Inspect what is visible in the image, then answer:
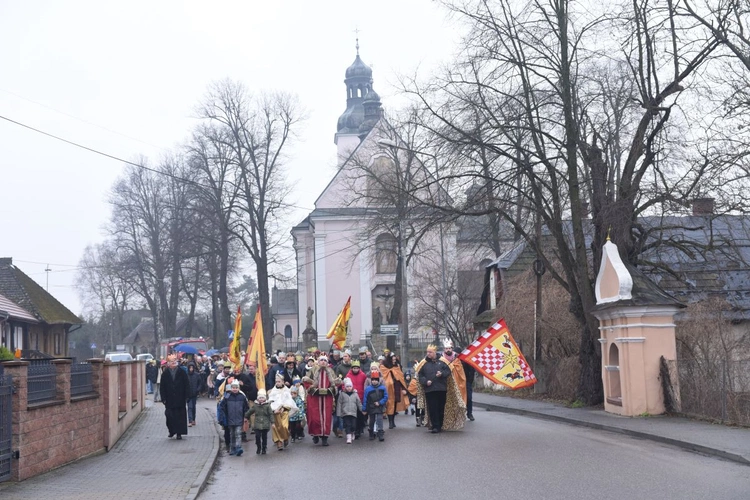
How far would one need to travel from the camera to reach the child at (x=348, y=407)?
60.9 feet

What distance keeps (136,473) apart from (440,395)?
6.85m

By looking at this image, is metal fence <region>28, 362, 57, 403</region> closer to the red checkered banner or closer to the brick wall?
the brick wall

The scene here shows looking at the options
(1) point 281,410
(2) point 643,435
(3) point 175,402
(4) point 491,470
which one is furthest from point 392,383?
(4) point 491,470

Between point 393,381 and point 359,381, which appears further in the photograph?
point 393,381

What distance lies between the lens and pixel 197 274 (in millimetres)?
62625

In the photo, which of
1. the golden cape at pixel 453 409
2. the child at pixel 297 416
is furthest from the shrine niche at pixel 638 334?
the child at pixel 297 416

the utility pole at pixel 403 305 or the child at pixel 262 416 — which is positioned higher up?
the utility pole at pixel 403 305

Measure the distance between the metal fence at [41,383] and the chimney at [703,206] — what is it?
14119 mm

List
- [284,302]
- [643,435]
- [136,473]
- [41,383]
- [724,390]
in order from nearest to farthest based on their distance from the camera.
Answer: [41,383], [136,473], [643,435], [724,390], [284,302]

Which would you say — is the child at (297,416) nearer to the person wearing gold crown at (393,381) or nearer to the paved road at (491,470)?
the paved road at (491,470)

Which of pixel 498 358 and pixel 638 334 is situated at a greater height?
pixel 638 334

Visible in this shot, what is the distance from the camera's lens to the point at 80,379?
16.3 meters

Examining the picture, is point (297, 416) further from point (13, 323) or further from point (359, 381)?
point (13, 323)

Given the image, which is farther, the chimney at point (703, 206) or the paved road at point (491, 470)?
the chimney at point (703, 206)
